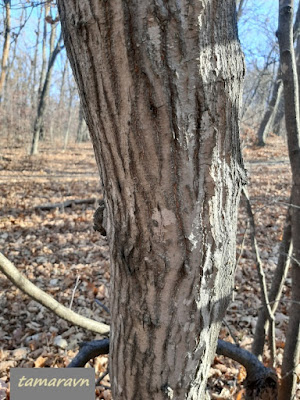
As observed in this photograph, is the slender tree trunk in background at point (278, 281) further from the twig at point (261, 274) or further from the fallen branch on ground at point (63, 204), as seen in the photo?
the fallen branch on ground at point (63, 204)

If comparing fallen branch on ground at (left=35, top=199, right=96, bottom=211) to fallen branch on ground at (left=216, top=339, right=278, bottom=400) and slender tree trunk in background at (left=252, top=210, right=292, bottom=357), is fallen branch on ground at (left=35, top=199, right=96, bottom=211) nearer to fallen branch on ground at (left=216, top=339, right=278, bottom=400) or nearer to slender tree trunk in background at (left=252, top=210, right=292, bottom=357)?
slender tree trunk in background at (left=252, top=210, right=292, bottom=357)

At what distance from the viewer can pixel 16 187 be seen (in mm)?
7496

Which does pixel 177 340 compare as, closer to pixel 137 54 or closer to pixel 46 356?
pixel 137 54

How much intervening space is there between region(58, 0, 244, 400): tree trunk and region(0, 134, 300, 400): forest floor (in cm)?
54

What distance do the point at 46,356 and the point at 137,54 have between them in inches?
116

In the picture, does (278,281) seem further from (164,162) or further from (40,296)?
(164,162)

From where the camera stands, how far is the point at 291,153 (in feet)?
5.52

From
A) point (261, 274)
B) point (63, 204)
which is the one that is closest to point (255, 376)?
point (261, 274)

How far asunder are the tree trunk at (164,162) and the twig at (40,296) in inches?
15.2

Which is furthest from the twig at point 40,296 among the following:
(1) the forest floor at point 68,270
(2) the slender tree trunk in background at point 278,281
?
(2) the slender tree trunk in background at point 278,281

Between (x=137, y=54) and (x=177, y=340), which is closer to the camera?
(x=137, y=54)

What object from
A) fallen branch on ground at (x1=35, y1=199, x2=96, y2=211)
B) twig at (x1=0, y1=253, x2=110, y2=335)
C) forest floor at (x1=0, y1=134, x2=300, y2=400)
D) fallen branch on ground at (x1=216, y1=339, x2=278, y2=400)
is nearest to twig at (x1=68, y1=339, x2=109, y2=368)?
twig at (x1=0, y1=253, x2=110, y2=335)

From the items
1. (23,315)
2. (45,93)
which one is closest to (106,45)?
(23,315)

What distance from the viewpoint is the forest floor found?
273cm
